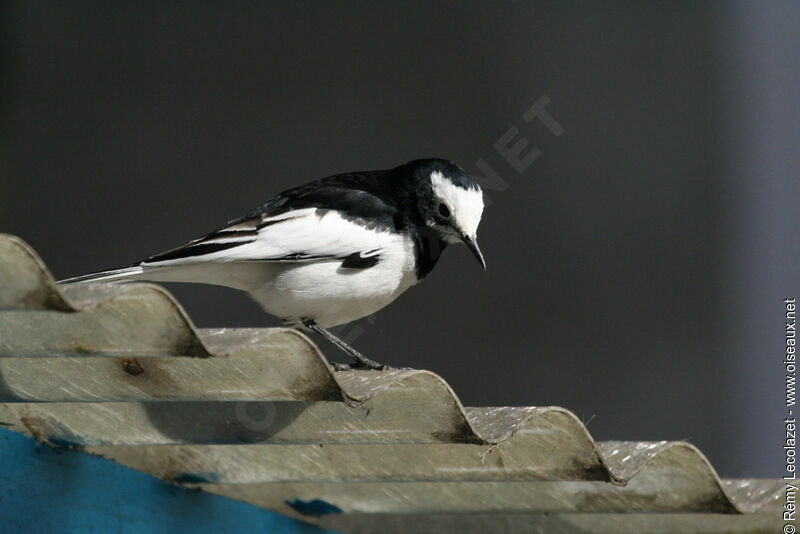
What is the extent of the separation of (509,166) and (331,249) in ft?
9.60

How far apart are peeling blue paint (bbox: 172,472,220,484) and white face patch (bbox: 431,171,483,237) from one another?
1387 millimetres

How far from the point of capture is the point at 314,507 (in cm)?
225

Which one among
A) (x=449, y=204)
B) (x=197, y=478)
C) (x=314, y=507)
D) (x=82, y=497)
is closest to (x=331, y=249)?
(x=449, y=204)

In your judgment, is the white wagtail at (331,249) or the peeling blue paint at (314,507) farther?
A: the white wagtail at (331,249)

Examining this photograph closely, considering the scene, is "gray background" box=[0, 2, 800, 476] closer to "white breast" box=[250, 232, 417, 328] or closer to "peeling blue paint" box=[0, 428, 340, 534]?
"white breast" box=[250, 232, 417, 328]

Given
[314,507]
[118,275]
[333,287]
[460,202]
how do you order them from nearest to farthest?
[314,507], [118,275], [333,287], [460,202]

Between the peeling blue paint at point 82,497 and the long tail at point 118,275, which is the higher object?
the long tail at point 118,275

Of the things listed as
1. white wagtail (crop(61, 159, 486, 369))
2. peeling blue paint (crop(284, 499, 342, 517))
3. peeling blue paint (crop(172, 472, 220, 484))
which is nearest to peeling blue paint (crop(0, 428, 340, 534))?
peeling blue paint (crop(172, 472, 220, 484))

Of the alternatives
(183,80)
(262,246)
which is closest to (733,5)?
(183,80)

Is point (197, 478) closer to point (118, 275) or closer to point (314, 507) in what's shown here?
point (314, 507)

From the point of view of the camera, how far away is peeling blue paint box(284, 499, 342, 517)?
2.23m

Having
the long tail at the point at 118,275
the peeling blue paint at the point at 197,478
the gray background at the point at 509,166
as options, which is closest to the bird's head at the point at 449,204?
the long tail at the point at 118,275

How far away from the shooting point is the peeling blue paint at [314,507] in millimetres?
2229

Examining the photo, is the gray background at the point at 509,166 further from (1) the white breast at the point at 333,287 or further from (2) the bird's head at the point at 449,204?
(1) the white breast at the point at 333,287
